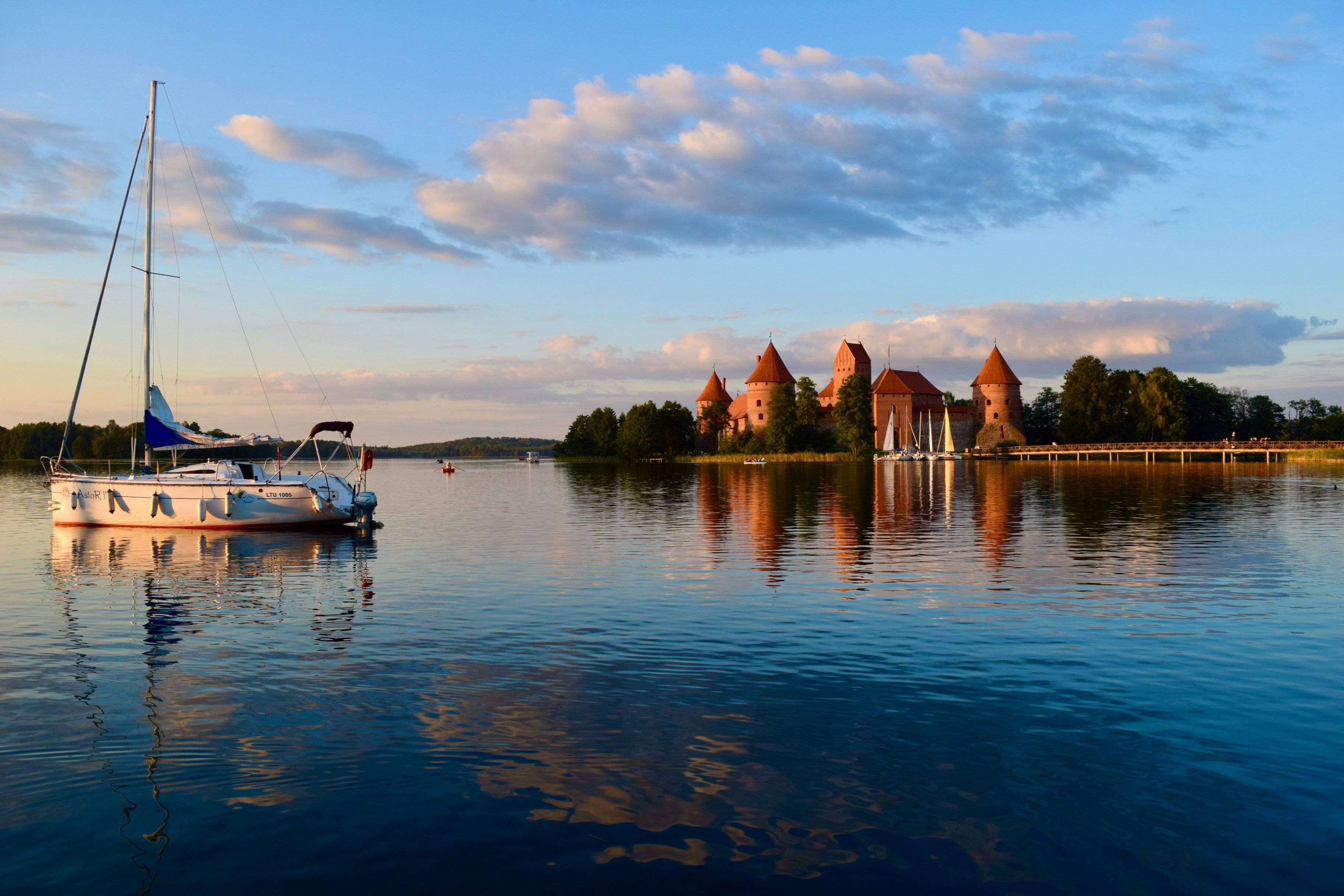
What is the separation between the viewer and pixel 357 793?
8.62 meters

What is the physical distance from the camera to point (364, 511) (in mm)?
35938

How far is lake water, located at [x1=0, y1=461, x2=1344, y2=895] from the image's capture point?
734 cm

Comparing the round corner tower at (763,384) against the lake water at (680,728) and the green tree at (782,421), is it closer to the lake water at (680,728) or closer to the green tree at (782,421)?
the green tree at (782,421)

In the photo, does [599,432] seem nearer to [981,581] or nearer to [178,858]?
[981,581]

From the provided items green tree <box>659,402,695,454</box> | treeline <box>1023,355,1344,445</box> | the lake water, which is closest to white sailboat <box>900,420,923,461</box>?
treeline <box>1023,355,1344,445</box>

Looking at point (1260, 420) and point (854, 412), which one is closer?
point (854, 412)

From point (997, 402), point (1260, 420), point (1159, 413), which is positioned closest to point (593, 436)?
point (997, 402)

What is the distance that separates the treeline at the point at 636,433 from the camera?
16150cm

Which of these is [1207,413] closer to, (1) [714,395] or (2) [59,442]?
(1) [714,395]

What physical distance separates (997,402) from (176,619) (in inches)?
6047

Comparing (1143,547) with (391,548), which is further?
(391,548)

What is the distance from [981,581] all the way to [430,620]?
42.9ft

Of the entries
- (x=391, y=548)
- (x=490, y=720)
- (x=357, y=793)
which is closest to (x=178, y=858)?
(x=357, y=793)

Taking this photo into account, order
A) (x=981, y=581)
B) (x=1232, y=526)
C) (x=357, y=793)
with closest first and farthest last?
(x=357, y=793) → (x=981, y=581) → (x=1232, y=526)
